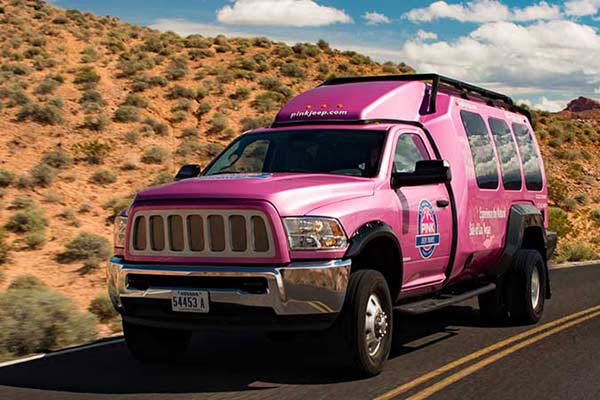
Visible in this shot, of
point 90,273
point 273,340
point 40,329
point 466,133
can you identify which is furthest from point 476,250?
point 90,273

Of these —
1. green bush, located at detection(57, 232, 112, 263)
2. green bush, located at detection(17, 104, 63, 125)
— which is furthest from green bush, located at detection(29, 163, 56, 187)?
green bush, located at detection(17, 104, 63, 125)

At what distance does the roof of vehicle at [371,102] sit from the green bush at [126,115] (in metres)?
23.1

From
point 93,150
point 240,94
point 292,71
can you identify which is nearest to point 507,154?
point 93,150

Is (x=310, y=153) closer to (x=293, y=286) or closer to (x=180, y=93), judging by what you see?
(x=293, y=286)

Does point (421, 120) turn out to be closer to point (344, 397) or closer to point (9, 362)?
point (344, 397)

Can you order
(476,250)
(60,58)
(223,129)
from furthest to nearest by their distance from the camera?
(60,58) < (223,129) < (476,250)

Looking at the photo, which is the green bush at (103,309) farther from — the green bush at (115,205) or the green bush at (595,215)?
the green bush at (595,215)

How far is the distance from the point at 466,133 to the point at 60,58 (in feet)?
110

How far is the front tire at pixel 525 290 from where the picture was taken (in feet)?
32.6

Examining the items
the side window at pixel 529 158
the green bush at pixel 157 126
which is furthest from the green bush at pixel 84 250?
the green bush at pixel 157 126

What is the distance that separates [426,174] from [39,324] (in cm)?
424

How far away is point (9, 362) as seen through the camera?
307 inches

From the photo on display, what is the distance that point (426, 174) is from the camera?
7.36m

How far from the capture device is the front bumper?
248 inches
